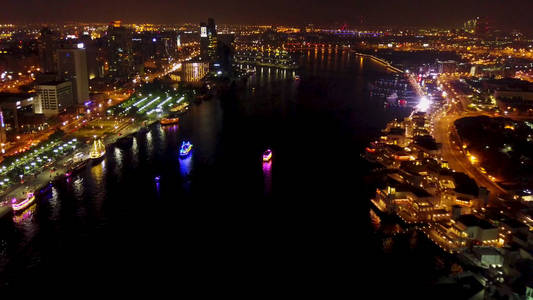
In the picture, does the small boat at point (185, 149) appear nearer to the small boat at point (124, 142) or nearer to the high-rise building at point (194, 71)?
the small boat at point (124, 142)

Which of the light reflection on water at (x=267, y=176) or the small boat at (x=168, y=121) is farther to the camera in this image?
the small boat at (x=168, y=121)

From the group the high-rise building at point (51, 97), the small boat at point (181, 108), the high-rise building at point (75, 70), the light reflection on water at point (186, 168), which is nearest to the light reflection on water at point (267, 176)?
the light reflection on water at point (186, 168)

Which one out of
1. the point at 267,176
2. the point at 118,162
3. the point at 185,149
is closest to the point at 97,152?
the point at 118,162

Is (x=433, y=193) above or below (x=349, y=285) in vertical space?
above

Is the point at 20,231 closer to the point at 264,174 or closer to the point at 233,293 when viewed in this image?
the point at 233,293

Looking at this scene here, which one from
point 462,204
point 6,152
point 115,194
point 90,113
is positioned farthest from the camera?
point 90,113

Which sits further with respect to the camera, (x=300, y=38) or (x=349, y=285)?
(x=300, y=38)

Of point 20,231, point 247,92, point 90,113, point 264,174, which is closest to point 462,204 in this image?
point 264,174
